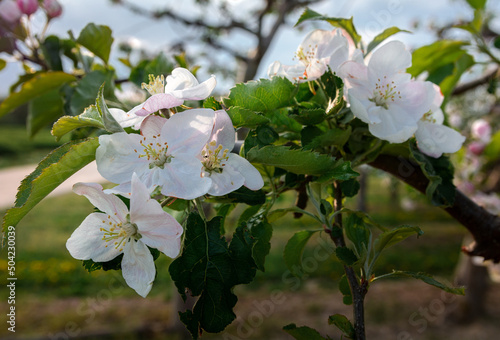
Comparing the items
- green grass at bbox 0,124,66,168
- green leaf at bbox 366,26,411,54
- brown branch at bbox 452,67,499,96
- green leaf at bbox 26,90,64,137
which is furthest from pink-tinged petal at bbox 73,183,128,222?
green grass at bbox 0,124,66,168

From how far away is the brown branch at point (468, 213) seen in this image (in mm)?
733

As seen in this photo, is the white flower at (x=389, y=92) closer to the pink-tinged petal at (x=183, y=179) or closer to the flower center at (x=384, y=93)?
the flower center at (x=384, y=93)

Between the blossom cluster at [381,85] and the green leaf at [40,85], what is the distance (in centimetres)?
53

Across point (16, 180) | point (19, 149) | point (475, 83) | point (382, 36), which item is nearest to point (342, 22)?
point (382, 36)

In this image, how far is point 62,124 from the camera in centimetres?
53

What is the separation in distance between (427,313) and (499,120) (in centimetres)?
199

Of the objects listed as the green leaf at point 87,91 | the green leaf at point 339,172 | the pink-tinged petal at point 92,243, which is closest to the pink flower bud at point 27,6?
the green leaf at point 87,91

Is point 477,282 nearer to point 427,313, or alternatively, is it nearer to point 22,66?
point 427,313

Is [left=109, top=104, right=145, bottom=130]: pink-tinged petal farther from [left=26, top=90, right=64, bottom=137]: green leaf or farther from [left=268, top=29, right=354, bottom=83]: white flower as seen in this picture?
[left=26, top=90, right=64, bottom=137]: green leaf

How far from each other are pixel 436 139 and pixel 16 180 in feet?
44.0

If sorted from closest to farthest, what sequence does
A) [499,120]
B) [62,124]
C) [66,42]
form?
1. [62,124]
2. [66,42]
3. [499,120]

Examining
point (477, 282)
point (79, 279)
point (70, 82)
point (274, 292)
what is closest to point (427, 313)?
point (477, 282)

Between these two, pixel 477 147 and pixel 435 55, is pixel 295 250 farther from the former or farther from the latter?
pixel 477 147

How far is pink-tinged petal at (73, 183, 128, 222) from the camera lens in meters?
0.48
